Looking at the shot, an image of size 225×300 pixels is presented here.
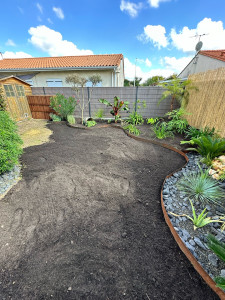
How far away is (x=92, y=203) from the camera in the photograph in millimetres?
2146

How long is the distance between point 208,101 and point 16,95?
8.21 meters

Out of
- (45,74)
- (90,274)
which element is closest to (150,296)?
(90,274)

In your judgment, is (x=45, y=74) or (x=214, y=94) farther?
(x=45, y=74)

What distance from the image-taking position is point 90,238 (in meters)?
1.63

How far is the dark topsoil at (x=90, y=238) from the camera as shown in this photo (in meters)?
1.20

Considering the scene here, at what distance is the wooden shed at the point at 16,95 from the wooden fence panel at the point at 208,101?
7212 mm

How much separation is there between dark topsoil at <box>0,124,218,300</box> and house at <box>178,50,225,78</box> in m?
6.57

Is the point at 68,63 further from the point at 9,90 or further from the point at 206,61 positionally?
the point at 206,61

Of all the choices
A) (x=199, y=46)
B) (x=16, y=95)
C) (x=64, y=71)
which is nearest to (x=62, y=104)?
Answer: (x=16, y=95)

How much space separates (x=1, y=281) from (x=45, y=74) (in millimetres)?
11780

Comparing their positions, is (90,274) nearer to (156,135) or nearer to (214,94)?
(156,135)

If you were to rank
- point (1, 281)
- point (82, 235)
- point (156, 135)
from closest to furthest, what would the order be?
1. point (1, 281)
2. point (82, 235)
3. point (156, 135)

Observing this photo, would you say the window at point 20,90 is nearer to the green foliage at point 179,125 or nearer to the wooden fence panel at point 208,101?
the green foliage at point 179,125

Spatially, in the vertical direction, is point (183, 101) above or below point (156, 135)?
above
